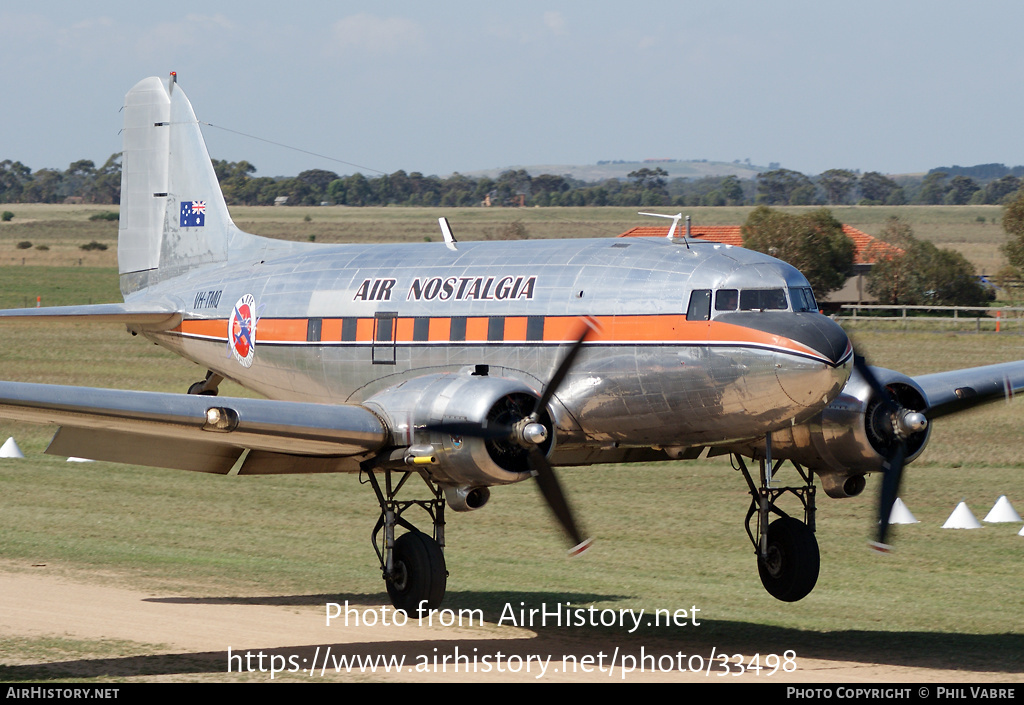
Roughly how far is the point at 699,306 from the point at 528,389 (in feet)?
7.16

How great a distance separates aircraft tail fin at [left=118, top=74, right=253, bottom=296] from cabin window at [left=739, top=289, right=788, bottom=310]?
35.7ft

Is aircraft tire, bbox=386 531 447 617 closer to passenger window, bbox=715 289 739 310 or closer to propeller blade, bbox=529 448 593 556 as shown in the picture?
propeller blade, bbox=529 448 593 556

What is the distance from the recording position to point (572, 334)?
15.2 meters

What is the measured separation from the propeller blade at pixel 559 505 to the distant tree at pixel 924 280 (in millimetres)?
64691

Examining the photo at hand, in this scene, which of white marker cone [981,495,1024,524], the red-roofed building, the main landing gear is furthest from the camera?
the red-roofed building

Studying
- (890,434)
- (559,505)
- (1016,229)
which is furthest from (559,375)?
(1016,229)

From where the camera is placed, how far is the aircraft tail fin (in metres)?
22.7

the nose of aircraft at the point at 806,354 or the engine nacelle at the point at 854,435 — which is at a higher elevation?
the nose of aircraft at the point at 806,354

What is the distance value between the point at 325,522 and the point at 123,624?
27.3ft

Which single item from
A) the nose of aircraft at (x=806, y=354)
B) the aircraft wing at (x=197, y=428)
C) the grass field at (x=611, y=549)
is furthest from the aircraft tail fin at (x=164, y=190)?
the nose of aircraft at (x=806, y=354)

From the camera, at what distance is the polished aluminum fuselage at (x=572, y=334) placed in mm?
14305

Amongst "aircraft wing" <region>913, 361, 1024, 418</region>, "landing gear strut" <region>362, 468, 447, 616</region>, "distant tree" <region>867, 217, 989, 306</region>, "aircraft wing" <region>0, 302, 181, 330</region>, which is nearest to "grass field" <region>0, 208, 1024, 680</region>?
"aircraft wing" <region>913, 361, 1024, 418</region>

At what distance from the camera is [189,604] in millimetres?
17594

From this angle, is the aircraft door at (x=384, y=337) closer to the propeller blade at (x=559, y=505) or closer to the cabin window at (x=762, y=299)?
the propeller blade at (x=559, y=505)
